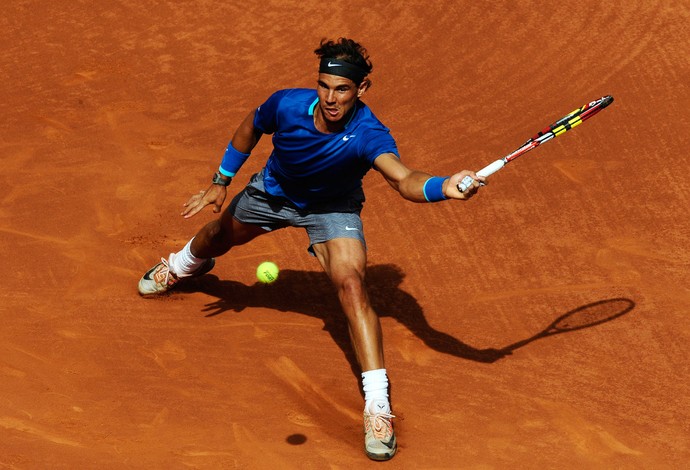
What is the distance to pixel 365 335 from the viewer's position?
23.2ft

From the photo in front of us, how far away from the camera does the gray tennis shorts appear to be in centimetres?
755

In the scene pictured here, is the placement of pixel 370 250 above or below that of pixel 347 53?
below

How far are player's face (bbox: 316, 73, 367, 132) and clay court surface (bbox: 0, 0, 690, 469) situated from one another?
1.86 m

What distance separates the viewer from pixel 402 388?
24.7 feet

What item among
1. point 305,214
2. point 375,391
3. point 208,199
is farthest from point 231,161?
point 375,391

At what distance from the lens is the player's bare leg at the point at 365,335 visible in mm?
6766

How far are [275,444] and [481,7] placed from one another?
7.43 metres

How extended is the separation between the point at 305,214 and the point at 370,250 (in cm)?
174

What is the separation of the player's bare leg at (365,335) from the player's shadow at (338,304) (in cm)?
80

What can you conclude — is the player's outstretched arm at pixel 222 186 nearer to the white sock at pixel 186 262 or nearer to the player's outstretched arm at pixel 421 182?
the white sock at pixel 186 262

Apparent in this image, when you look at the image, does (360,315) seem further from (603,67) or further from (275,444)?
(603,67)

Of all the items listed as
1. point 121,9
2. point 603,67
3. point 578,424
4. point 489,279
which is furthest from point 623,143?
point 121,9

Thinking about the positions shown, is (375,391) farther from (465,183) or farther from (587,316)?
(587,316)

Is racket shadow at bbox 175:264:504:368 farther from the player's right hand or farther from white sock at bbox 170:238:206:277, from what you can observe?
the player's right hand
